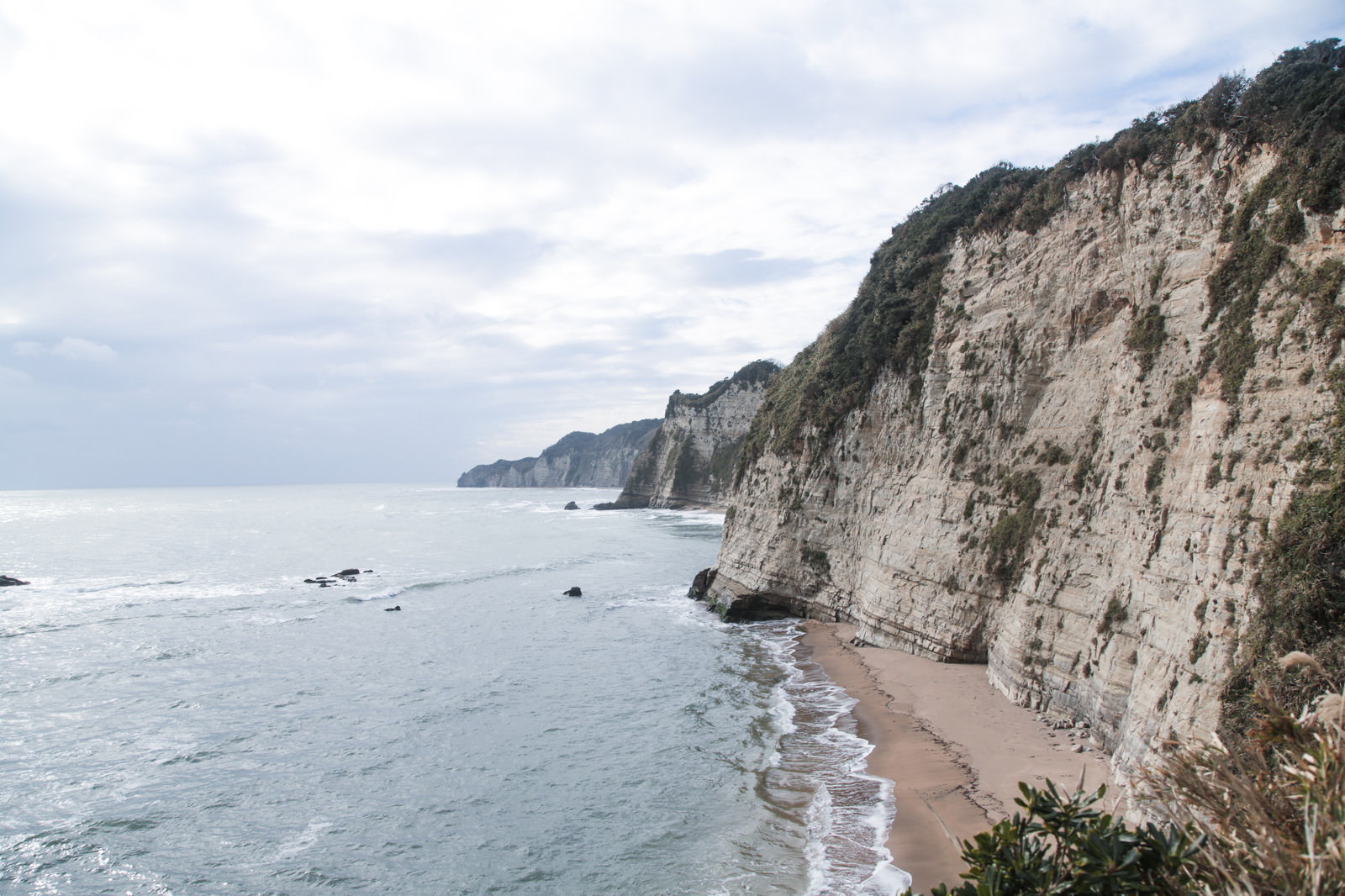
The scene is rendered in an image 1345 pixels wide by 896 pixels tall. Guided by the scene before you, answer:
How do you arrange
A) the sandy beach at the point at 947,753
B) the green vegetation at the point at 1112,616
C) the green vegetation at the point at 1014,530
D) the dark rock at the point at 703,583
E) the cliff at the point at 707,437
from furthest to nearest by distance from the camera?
the cliff at the point at 707,437 → the dark rock at the point at 703,583 → the green vegetation at the point at 1014,530 → the green vegetation at the point at 1112,616 → the sandy beach at the point at 947,753

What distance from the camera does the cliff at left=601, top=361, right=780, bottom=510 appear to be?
9588cm

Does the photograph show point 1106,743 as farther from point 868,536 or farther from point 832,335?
point 832,335

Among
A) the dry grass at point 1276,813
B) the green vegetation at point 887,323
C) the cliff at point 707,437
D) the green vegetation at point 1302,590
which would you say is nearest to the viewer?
the dry grass at point 1276,813

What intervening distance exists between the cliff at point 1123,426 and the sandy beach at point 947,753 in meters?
0.74

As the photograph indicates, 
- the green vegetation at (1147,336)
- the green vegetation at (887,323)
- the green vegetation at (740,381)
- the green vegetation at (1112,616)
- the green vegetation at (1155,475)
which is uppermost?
the green vegetation at (740,381)

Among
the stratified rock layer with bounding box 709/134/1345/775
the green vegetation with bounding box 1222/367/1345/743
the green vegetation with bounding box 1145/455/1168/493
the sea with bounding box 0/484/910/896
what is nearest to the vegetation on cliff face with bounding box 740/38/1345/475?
the stratified rock layer with bounding box 709/134/1345/775

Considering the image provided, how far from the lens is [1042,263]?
59.9 ft

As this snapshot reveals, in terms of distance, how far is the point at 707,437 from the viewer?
3875 inches

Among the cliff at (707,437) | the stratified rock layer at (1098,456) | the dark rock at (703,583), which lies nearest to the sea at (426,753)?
the dark rock at (703,583)

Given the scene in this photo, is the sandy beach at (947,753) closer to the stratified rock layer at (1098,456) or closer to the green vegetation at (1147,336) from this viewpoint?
the stratified rock layer at (1098,456)

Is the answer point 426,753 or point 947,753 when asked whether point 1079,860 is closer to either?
point 947,753

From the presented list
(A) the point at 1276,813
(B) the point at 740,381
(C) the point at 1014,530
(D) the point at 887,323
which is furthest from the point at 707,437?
(A) the point at 1276,813

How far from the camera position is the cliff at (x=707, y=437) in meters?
95.9

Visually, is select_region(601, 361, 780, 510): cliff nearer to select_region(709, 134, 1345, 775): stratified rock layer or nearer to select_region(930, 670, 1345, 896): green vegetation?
select_region(709, 134, 1345, 775): stratified rock layer
